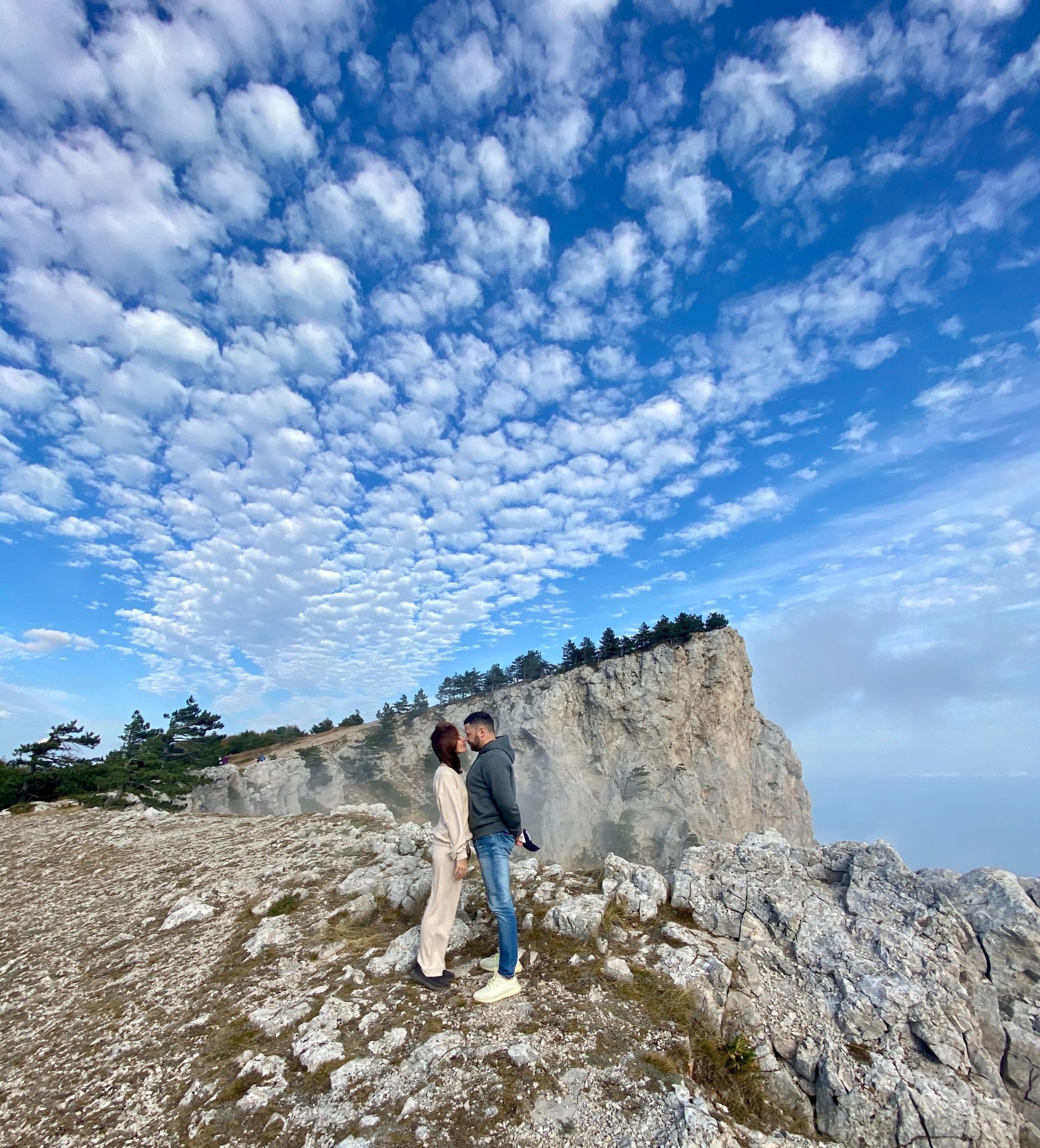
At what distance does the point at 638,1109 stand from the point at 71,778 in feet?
90.6

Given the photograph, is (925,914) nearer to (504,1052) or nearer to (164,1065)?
(504,1052)

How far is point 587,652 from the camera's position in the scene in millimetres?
64750

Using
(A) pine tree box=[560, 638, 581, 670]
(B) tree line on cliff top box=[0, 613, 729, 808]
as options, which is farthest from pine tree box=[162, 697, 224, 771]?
(A) pine tree box=[560, 638, 581, 670]

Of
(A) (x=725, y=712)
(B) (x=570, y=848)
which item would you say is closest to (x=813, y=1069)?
(B) (x=570, y=848)

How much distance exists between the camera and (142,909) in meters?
10.5

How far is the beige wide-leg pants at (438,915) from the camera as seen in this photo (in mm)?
7137

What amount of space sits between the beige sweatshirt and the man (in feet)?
0.57

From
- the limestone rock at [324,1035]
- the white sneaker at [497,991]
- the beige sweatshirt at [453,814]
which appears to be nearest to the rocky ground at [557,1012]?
the limestone rock at [324,1035]

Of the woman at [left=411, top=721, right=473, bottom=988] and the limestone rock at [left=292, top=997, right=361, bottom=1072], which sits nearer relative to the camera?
the limestone rock at [left=292, top=997, right=361, bottom=1072]

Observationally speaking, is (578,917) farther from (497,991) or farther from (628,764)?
(628,764)

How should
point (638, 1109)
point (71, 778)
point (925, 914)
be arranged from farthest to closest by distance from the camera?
point (71, 778) < point (925, 914) < point (638, 1109)

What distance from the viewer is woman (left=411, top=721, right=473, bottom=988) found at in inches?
280

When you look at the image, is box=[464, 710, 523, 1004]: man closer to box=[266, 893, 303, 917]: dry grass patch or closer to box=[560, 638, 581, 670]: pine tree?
box=[266, 893, 303, 917]: dry grass patch

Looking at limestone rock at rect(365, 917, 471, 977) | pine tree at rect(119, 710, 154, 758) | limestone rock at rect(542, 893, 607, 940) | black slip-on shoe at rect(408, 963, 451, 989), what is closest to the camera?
black slip-on shoe at rect(408, 963, 451, 989)
